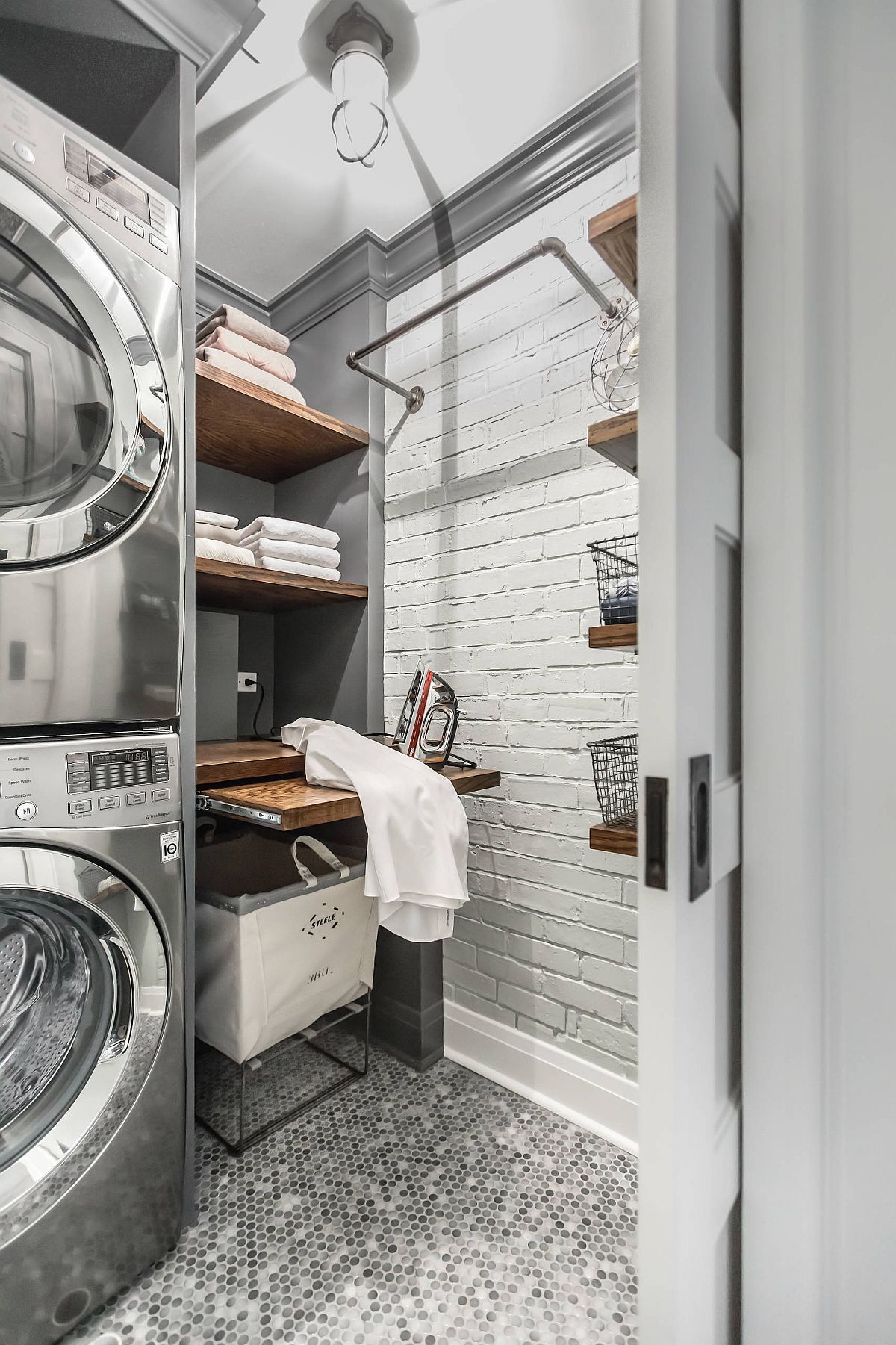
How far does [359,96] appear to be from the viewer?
4.25ft

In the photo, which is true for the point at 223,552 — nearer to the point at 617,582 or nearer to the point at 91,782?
the point at 91,782

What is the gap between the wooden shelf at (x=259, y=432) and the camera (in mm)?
1638

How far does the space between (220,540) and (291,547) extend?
192mm

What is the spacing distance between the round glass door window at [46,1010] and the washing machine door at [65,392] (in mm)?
588

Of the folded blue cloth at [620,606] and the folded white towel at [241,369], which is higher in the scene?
the folded white towel at [241,369]

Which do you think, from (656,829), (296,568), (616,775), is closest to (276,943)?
(616,775)

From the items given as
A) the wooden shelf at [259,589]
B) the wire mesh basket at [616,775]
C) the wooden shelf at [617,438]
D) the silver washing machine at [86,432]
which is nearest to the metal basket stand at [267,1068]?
the wire mesh basket at [616,775]

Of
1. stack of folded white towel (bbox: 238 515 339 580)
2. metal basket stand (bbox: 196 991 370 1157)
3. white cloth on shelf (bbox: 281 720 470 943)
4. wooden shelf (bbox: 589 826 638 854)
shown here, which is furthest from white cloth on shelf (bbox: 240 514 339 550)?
metal basket stand (bbox: 196 991 370 1157)

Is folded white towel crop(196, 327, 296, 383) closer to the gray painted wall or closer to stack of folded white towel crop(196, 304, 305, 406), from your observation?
stack of folded white towel crop(196, 304, 305, 406)

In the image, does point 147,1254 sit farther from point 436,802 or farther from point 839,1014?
point 839,1014

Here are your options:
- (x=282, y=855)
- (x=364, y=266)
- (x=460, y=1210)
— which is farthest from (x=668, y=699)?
(x=364, y=266)

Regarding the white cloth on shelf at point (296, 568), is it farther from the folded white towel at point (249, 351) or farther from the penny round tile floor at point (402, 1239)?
the penny round tile floor at point (402, 1239)

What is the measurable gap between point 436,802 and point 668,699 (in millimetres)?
1029

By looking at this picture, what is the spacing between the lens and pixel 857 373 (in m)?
0.53
